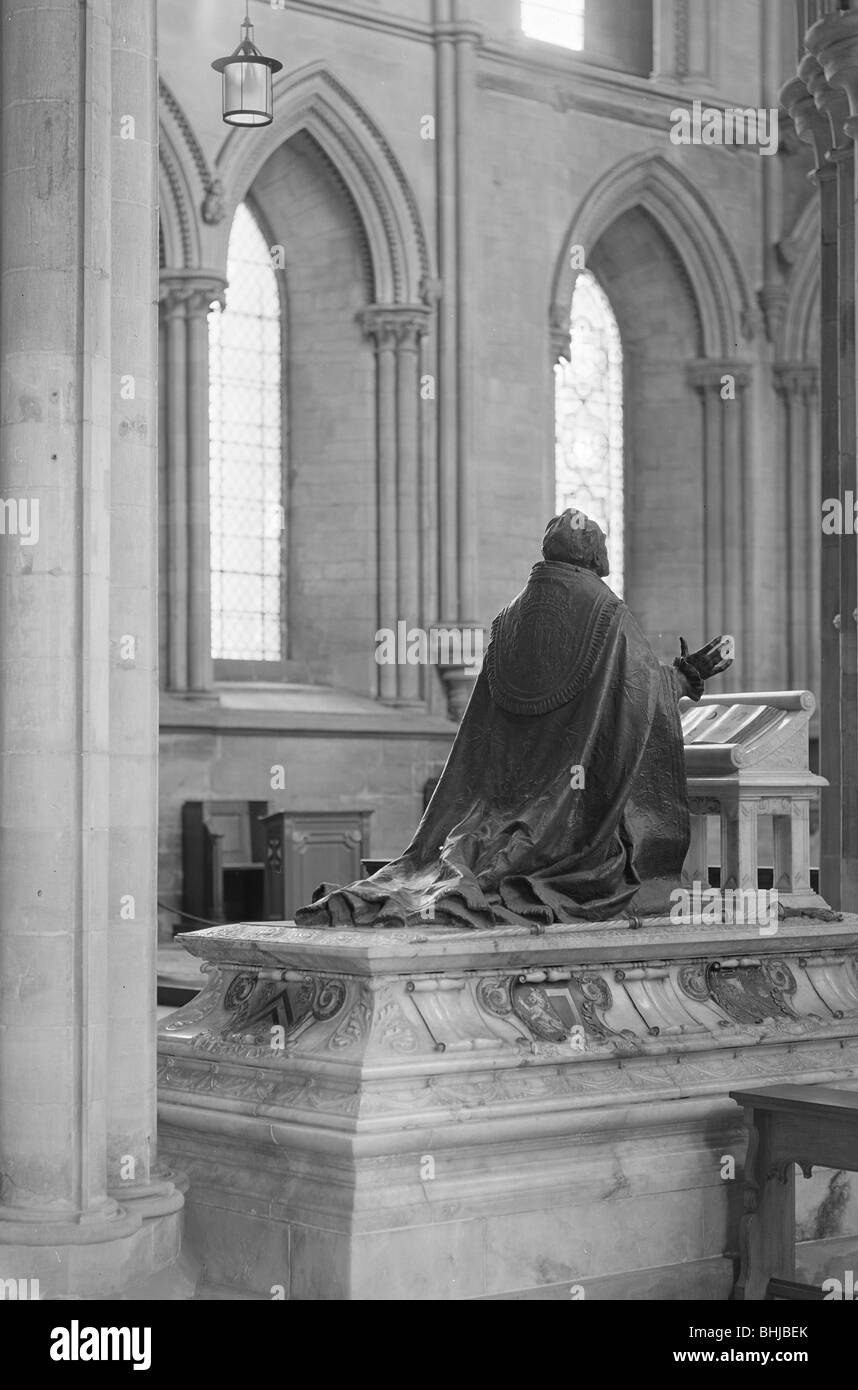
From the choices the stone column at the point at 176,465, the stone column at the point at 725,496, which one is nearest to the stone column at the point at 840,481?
the stone column at the point at 176,465

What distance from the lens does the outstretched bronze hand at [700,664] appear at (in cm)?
759

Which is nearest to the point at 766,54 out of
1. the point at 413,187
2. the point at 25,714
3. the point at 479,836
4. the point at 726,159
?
the point at 726,159

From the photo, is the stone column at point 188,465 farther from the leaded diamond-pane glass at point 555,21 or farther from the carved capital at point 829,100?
the carved capital at point 829,100

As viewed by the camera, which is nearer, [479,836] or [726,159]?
[479,836]

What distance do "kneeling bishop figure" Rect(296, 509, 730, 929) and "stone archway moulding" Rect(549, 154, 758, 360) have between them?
11828 millimetres

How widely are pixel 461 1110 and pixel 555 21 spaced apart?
14831 millimetres

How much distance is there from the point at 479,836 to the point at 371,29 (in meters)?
11.6

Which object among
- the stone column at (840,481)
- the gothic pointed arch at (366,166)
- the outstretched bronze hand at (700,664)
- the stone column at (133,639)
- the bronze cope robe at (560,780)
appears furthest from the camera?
the gothic pointed arch at (366,166)

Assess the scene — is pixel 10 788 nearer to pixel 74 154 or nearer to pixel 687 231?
pixel 74 154

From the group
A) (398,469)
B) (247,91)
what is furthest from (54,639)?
(398,469)

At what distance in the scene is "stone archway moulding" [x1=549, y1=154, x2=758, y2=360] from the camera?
18.8 meters

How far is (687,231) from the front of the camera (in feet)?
63.8

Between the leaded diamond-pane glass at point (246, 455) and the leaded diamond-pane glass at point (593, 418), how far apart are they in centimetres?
296

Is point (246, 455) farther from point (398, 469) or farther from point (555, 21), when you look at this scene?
point (555, 21)
